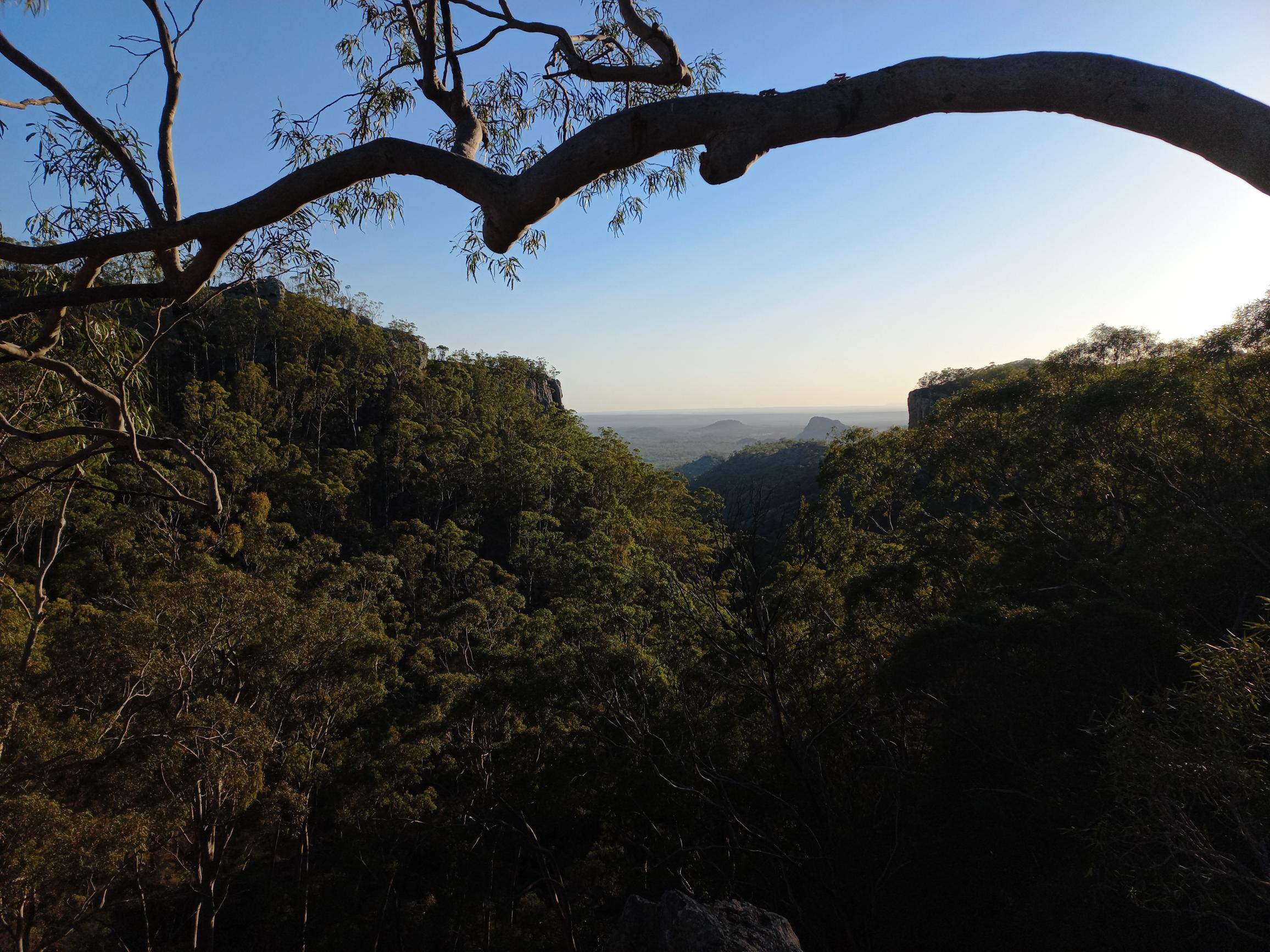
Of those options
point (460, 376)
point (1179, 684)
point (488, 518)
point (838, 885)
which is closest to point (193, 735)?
point (838, 885)

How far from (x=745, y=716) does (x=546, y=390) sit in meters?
46.1

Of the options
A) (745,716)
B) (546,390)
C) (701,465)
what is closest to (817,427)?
(701,465)

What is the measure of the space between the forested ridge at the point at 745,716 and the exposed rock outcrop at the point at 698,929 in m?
1.15

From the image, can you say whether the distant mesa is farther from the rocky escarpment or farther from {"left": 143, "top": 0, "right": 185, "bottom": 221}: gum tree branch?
{"left": 143, "top": 0, "right": 185, "bottom": 221}: gum tree branch

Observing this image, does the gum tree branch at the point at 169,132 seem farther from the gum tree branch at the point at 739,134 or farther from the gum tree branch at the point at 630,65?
the gum tree branch at the point at 630,65

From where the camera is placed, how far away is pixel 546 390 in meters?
51.8

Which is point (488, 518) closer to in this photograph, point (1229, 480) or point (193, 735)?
point (193, 735)

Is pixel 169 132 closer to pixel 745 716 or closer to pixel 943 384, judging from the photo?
pixel 745 716

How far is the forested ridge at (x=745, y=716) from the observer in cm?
414

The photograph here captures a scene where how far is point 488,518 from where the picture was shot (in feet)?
90.2

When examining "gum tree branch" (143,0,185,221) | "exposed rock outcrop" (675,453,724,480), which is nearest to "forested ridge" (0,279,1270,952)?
"gum tree branch" (143,0,185,221)

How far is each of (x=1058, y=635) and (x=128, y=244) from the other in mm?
7520

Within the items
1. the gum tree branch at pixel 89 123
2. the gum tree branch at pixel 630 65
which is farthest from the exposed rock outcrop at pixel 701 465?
the gum tree branch at pixel 89 123

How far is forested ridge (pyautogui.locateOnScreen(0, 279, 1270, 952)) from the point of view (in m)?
4.14
